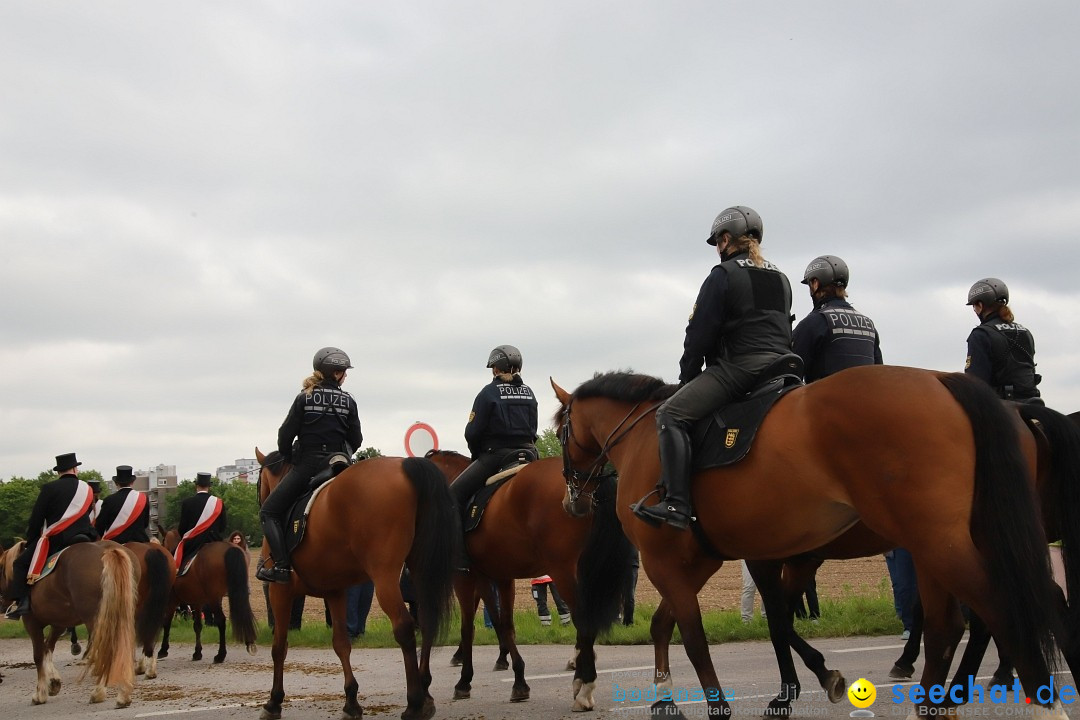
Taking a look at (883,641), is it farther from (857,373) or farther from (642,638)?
(857,373)

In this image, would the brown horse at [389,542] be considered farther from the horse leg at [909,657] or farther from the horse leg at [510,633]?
the horse leg at [909,657]

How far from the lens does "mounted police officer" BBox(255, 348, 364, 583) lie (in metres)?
9.16

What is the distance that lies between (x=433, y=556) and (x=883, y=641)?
5649mm

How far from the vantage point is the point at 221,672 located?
12898 mm

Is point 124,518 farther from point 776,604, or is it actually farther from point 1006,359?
point 1006,359

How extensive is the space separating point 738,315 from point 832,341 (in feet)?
5.97

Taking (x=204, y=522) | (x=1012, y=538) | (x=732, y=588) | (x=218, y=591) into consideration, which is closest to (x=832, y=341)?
(x=1012, y=538)

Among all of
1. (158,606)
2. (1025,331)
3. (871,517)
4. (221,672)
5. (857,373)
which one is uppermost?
(1025,331)

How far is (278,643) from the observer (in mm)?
8961

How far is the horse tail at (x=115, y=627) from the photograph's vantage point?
10.1m

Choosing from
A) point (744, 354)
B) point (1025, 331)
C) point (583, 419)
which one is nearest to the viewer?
point (744, 354)

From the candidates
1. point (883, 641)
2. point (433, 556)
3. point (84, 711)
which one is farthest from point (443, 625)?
point (883, 641)

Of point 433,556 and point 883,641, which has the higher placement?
point 433,556

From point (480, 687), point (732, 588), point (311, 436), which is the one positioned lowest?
point (480, 687)
